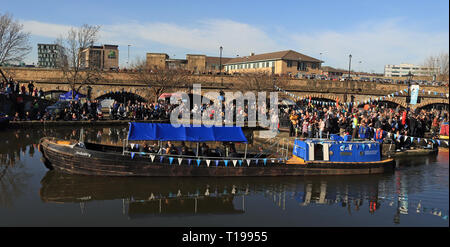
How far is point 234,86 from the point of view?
5166 cm

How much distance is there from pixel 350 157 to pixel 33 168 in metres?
17.7

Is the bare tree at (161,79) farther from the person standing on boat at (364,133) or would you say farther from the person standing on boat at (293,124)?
the person standing on boat at (364,133)

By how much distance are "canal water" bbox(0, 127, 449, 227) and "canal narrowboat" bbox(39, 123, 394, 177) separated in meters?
0.45

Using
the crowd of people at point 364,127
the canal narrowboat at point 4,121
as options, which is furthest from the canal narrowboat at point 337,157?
the canal narrowboat at point 4,121

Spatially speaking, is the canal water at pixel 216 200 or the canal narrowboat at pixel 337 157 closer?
the canal water at pixel 216 200

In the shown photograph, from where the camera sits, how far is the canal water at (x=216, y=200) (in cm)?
1405

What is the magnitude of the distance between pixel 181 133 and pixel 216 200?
4.01m

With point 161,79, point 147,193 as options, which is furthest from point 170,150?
point 161,79

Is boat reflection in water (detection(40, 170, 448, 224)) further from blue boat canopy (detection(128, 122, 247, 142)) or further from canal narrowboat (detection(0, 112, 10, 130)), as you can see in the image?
canal narrowboat (detection(0, 112, 10, 130))

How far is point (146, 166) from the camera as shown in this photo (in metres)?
18.8

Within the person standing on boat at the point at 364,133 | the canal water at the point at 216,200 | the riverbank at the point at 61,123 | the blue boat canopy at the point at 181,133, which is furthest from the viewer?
the riverbank at the point at 61,123

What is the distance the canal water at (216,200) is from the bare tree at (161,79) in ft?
93.3

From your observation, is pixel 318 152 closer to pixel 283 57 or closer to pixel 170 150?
pixel 170 150

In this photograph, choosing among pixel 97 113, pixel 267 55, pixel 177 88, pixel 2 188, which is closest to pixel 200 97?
pixel 177 88
